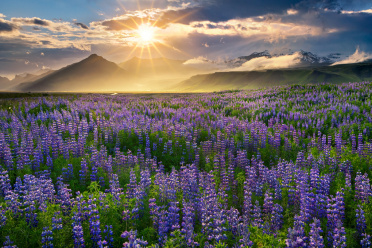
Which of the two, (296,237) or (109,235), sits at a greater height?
(296,237)

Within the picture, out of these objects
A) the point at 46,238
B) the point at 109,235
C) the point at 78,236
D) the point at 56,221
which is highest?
the point at 56,221

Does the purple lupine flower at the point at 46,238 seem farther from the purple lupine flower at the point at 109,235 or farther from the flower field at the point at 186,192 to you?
the purple lupine flower at the point at 109,235

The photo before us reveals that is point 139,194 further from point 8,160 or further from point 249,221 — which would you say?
point 8,160

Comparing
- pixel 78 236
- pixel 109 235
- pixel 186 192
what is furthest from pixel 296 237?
pixel 78 236

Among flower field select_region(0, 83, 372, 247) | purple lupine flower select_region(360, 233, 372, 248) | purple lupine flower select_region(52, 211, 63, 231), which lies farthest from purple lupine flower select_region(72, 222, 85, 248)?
purple lupine flower select_region(360, 233, 372, 248)

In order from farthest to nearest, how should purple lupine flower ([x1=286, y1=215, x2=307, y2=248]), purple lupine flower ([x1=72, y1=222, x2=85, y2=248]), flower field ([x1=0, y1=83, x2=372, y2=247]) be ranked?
flower field ([x1=0, y1=83, x2=372, y2=247]) → purple lupine flower ([x1=72, y1=222, x2=85, y2=248]) → purple lupine flower ([x1=286, y1=215, x2=307, y2=248])

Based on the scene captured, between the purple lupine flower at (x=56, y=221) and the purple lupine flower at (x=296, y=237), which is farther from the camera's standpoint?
the purple lupine flower at (x=56, y=221)

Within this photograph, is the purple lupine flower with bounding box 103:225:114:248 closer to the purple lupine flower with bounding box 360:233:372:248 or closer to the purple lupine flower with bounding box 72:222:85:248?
the purple lupine flower with bounding box 72:222:85:248

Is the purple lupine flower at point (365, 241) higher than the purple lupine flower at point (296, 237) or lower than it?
lower

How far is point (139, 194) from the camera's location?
17.5 ft

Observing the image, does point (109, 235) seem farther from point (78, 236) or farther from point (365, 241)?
point (365, 241)

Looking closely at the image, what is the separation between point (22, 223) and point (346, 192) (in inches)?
261

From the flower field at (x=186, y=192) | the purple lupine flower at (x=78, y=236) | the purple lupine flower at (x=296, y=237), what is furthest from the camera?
the flower field at (x=186, y=192)

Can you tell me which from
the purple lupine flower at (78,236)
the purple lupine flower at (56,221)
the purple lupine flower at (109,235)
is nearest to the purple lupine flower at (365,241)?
the purple lupine flower at (109,235)
